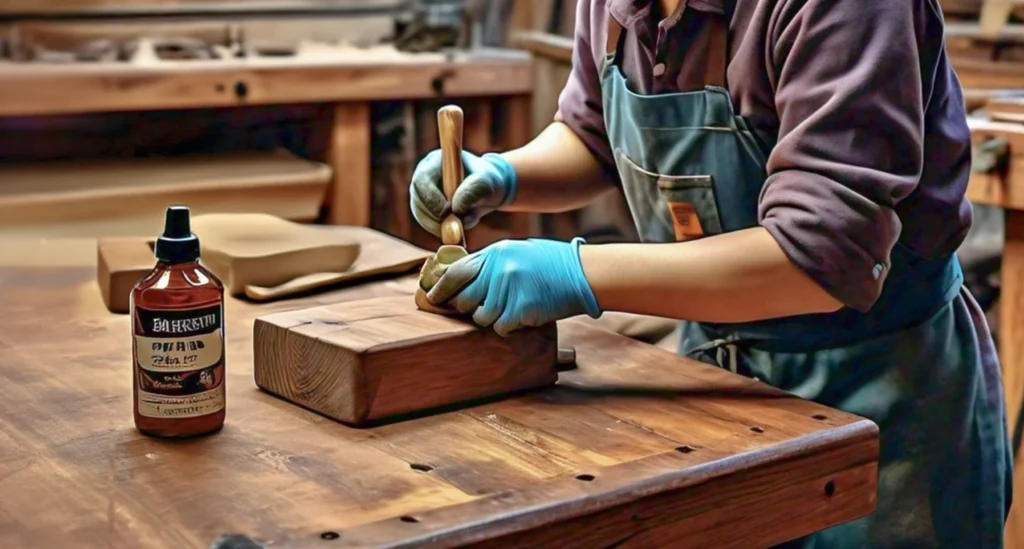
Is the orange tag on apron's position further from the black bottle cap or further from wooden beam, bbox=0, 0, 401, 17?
wooden beam, bbox=0, 0, 401, 17

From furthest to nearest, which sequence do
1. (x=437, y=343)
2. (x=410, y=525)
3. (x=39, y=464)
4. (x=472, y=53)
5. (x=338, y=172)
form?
1. (x=472, y=53)
2. (x=338, y=172)
3. (x=437, y=343)
4. (x=39, y=464)
5. (x=410, y=525)

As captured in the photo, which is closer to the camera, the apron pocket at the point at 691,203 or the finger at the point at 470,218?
the apron pocket at the point at 691,203

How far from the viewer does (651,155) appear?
62.9 inches

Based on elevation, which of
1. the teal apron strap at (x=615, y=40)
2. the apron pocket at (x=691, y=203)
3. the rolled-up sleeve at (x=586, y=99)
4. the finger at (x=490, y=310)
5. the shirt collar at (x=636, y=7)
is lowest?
the finger at (x=490, y=310)

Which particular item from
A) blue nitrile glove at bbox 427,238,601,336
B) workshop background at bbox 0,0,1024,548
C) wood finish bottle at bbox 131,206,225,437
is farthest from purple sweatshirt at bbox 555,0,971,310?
workshop background at bbox 0,0,1024,548

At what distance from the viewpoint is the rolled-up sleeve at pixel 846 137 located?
1316 mm

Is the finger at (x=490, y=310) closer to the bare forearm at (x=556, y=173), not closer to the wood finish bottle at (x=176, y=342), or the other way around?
the wood finish bottle at (x=176, y=342)

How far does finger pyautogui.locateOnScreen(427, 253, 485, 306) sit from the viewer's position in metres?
1.38

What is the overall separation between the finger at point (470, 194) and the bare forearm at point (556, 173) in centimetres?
11

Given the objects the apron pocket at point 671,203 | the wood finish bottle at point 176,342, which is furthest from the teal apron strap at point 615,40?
the wood finish bottle at point 176,342

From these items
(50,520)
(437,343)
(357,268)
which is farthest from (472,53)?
(50,520)

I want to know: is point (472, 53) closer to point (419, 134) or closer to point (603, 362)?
point (419, 134)

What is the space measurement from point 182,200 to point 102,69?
1.16 feet

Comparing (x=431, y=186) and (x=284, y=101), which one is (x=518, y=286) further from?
(x=284, y=101)
